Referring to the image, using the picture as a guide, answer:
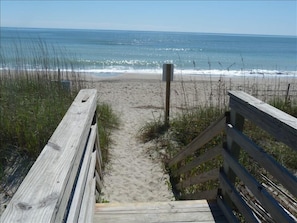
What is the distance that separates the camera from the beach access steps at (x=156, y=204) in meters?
1.08

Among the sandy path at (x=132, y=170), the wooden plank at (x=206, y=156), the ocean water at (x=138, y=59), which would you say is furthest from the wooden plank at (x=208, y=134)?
the ocean water at (x=138, y=59)

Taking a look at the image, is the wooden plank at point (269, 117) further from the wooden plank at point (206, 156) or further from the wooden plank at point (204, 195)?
the wooden plank at point (204, 195)

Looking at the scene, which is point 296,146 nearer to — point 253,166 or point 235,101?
point 235,101

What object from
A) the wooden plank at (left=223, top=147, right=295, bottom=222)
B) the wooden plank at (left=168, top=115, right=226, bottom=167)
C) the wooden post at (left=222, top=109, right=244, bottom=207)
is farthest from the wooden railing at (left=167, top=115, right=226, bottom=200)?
the wooden plank at (left=223, top=147, right=295, bottom=222)

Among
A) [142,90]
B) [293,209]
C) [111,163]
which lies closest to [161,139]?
[111,163]

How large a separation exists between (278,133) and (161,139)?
→ 14.0 ft

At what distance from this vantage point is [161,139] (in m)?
5.91

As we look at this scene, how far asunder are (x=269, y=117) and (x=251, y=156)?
39 cm

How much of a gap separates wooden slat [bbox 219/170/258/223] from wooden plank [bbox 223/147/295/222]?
17 cm

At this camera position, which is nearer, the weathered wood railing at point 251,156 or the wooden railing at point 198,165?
the weathered wood railing at point 251,156

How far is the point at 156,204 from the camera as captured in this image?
111 inches

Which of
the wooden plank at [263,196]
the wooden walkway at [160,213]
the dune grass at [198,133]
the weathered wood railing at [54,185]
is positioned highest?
the weathered wood railing at [54,185]

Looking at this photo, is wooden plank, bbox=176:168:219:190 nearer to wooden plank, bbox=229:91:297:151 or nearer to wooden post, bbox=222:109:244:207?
wooden post, bbox=222:109:244:207

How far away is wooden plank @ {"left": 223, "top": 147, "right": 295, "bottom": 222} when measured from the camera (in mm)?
1698
